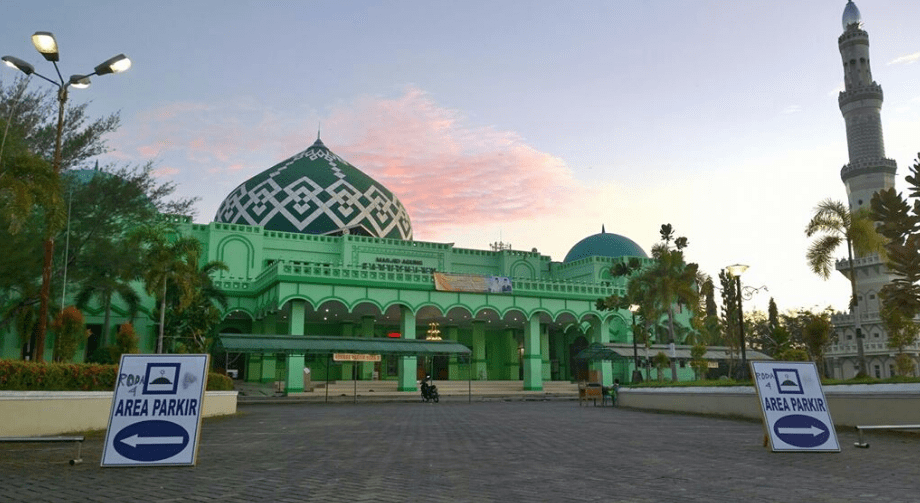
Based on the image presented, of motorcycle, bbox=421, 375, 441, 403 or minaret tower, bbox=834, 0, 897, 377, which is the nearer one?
motorcycle, bbox=421, 375, 441, 403

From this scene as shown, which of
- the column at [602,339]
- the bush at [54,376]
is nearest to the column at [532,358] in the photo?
the column at [602,339]

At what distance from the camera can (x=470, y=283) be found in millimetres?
43156

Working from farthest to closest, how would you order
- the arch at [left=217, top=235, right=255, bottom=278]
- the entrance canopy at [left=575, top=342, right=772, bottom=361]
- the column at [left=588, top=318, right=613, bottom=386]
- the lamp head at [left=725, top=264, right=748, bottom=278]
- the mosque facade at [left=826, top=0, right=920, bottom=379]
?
the mosque facade at [left=826, top=0, right=920, bottom=379]
the arch at [left=217, top=235, right=255, bottom=278]
the column at [left=588, top=318, right=613, bottom=386]
the entrance canopy at [left=575, top=342, right=772, bottom=361]
the lamp head at [left=725, top=264, right=748, bottom=278]

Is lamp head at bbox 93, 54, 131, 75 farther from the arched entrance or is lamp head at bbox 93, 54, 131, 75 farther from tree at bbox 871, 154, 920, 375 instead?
the arched entrance

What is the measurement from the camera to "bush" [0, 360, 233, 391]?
40.8ft

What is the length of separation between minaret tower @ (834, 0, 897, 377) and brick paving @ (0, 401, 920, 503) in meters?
53.7

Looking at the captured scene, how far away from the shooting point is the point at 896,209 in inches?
620

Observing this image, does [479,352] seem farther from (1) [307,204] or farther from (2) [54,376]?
(2) [54,376]

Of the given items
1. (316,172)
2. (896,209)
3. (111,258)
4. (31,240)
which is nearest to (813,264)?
(896,209)

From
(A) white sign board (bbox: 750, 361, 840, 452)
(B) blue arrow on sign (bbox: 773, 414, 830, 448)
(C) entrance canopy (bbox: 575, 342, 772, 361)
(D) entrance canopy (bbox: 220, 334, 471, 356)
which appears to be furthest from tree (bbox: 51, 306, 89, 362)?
(B) blue arrow on sign (bbox: 773, 414, 830, 448)

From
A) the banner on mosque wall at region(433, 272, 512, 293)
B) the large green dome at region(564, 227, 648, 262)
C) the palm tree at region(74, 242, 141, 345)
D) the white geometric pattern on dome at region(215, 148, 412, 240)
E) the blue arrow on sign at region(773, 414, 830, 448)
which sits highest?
the white geometric pattern on dome at region(215, 148, 412, 240)

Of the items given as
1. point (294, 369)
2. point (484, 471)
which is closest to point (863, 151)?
point (294, 369)

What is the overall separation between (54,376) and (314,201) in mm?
39549

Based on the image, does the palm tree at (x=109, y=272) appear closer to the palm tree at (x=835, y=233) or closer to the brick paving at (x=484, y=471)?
the brick paving at (x=484, y=471)
